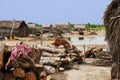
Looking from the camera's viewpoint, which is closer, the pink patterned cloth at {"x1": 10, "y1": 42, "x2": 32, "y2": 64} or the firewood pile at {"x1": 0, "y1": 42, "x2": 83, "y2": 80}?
the pink patterned cloth at {"x1": 10, "y1": 42, "x2": 32, "y2": 64}

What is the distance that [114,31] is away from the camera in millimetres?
14992

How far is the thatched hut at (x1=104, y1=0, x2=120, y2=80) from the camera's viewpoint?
14.8 meters

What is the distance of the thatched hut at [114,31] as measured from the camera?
14.8m

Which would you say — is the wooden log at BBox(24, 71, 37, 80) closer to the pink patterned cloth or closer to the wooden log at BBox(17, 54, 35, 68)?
the wooden log at BBox(17, 54, 35, 68)

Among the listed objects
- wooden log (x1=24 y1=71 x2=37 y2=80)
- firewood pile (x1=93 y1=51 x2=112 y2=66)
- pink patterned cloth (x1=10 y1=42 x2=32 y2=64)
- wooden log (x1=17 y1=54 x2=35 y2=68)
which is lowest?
firewood pile (x1=93 y1=51 x2=112 y2=66)

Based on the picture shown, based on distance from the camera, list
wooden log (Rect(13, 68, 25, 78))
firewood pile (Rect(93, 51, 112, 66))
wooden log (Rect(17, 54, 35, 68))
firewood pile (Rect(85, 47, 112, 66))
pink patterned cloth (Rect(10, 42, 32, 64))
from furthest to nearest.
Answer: firewood pile (Rect(85, 47, 112, 66))
firewood pile (Rect(93, 51, 112, 66))
wooden log (Rect(17, 54, 35, 68))
wooden log (Rect(13, 68, 25, 78))
pink patterned cloth (Rect(10, 42, 32, 64))

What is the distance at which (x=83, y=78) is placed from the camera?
16641mm

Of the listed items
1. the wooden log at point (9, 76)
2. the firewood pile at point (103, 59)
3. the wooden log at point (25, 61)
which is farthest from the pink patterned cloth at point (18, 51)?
the firewood pile at point (103, 59)

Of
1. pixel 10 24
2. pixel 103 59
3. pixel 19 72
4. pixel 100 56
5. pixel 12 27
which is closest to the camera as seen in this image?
pixel 19 72

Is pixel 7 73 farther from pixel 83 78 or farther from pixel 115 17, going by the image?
pixel 115 17

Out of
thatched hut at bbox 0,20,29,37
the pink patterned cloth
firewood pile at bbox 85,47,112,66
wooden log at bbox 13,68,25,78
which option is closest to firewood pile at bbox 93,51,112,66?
firewood pile at bbox 85,47,112,66

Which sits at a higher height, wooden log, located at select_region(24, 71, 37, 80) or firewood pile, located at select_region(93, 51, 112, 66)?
wooden log, located at select_region(24, 71, 37, 80)

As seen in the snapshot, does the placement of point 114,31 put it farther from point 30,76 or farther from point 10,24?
point 10,24

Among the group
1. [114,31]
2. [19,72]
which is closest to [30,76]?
[19,72]
